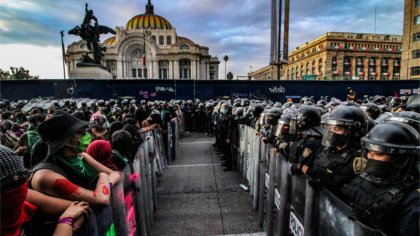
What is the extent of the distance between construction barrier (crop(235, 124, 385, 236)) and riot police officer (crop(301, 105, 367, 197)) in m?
0.20

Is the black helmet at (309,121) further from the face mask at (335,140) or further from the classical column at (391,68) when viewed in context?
the classical column at (391,68)

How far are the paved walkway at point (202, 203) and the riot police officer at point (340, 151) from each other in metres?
2.09

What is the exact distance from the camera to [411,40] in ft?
163

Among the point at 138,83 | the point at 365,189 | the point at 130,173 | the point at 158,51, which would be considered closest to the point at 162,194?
the point at 130,173

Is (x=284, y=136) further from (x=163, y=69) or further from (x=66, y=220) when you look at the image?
(x=163, y=69)

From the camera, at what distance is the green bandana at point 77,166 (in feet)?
6.57

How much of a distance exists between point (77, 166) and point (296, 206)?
2180mm

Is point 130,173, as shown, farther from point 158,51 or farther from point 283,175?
point 158,51

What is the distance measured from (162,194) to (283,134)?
305 centimetres

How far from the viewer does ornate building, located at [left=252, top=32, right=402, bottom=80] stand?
74375mm

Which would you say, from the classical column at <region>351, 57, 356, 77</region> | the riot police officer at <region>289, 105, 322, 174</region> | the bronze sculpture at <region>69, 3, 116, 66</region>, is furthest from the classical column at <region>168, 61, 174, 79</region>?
the riot police officer at <region>289, 105, 322, 174</region>

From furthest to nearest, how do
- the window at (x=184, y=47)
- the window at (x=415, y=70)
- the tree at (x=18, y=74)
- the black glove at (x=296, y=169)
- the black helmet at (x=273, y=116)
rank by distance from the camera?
the window at (x=184, y=47) < the tree at (x=18, y=74) < the window at (x=415, y=70) < the black helmet at (x=273, y=116) < the black glove at (x=296, y=169)

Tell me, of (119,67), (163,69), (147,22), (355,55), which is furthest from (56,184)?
(355,55)

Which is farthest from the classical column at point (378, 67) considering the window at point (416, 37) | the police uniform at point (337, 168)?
the police uniform at point (337, 168)
